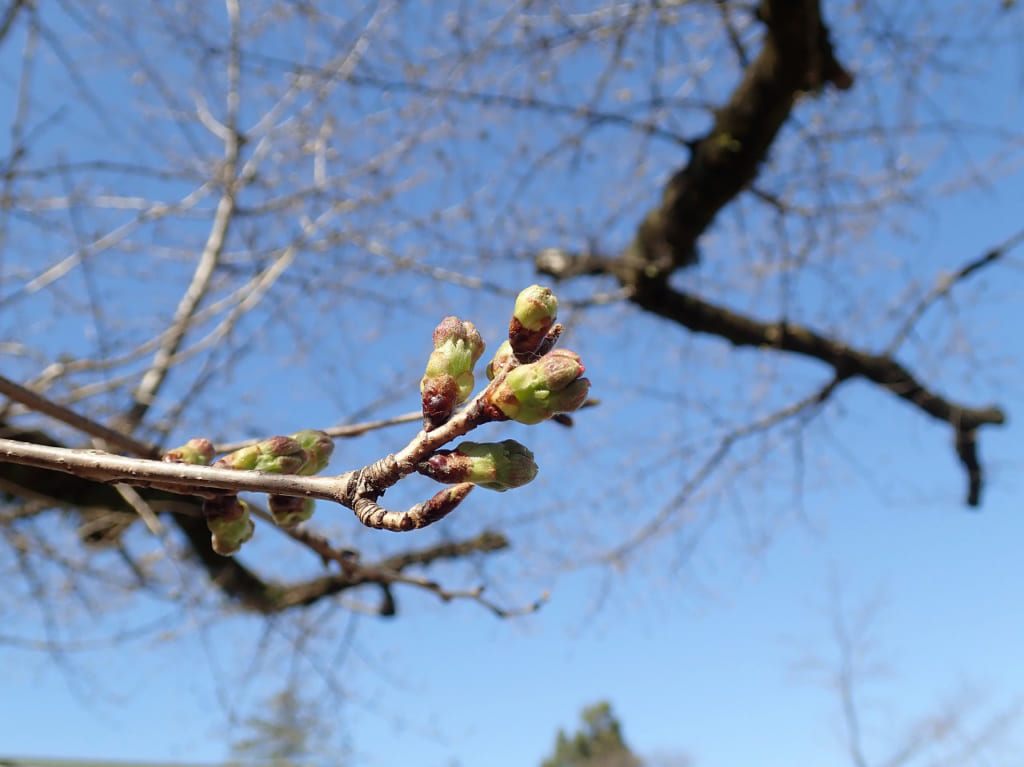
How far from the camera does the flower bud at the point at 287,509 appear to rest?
0.93 metres

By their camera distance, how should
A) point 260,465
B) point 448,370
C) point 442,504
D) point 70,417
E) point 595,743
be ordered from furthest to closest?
point 595,743 → point 70,417 → point 260,465 → point 448,370 → point 442,504

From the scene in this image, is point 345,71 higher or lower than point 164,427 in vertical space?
higher

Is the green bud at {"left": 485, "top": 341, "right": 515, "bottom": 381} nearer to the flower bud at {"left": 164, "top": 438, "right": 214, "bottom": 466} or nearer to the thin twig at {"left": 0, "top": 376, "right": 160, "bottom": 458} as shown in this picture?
the flower bud at {"left": 164, "top": 438, "right": 214, "bottom": 466}

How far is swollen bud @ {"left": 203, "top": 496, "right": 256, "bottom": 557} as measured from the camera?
93cm

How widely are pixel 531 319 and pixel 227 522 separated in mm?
485

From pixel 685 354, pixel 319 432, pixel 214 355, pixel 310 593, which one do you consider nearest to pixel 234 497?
pixel 319 432

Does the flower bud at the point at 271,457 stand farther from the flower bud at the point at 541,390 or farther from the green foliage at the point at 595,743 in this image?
the green foliage at the point at 595,743

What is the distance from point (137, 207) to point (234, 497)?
3.41 metres

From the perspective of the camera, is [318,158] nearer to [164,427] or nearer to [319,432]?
[164,427]

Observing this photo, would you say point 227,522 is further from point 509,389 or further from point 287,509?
point 509,389

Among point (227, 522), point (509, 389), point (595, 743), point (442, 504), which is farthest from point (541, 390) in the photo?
point (595, 743)

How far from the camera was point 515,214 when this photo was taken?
13.8ft

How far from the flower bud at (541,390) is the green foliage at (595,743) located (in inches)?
1633

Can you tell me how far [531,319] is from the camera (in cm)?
74
